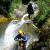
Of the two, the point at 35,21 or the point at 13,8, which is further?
the point at 13,8

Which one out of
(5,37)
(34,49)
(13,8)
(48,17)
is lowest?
(34,49)

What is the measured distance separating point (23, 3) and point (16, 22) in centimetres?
273

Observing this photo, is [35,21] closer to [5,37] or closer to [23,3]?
[5,37]

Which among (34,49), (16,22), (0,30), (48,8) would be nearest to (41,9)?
(48,8)

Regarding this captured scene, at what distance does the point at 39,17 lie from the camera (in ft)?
39.6

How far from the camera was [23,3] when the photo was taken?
15086 millimetres

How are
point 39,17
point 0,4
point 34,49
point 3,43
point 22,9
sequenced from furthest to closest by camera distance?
1. point 22,9
2. point 0,4
3. point 39,17
4. point 3,43
5. point 34,49

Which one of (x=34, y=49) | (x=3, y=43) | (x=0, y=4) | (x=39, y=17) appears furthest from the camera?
(x=0, y=4)

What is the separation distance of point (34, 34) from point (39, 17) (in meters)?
1.12

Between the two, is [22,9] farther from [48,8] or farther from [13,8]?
[48,8]

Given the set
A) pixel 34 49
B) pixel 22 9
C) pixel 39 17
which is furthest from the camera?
pixel 22 9

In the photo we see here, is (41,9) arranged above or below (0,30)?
above

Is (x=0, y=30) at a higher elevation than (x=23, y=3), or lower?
lower

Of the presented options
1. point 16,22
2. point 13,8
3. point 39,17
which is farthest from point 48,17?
point 13,8
